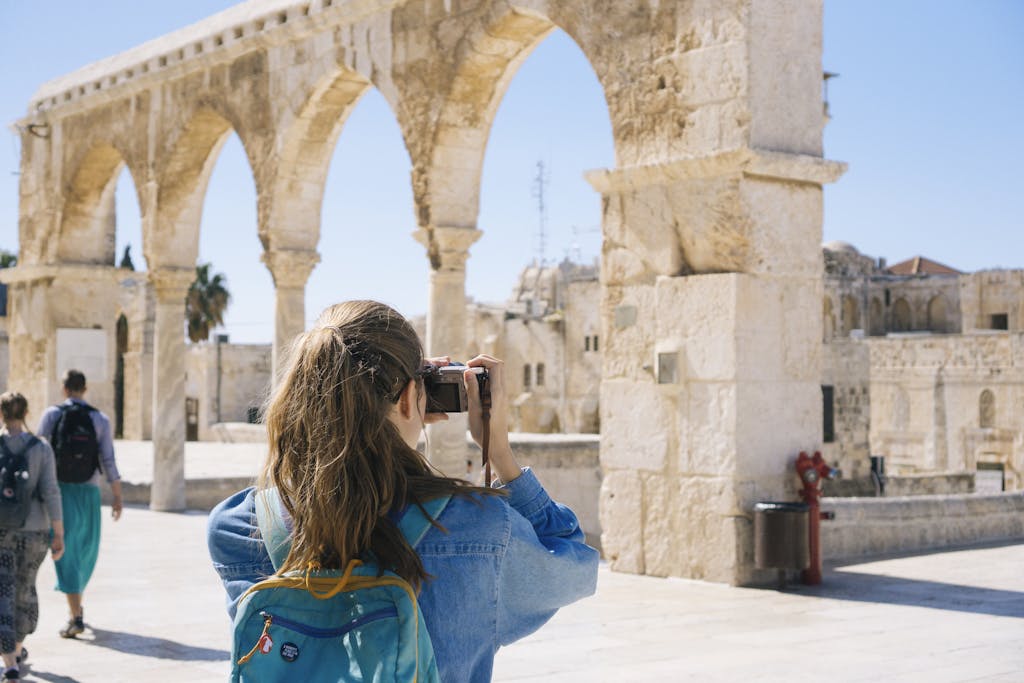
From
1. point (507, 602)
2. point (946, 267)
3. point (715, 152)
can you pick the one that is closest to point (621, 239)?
point (715, 152)

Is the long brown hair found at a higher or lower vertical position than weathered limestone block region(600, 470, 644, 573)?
higher

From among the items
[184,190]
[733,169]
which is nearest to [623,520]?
[733,169]

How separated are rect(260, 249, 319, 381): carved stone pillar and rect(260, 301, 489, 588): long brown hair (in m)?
10.6

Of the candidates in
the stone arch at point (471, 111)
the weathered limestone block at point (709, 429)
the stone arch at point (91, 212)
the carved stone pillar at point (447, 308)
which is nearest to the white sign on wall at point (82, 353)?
the stone arch at point (91, 212)

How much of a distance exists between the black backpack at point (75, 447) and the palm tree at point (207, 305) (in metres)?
36.6

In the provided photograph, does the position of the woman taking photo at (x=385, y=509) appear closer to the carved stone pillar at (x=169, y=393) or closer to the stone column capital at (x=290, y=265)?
the stone column capital at (x=290, y=265)

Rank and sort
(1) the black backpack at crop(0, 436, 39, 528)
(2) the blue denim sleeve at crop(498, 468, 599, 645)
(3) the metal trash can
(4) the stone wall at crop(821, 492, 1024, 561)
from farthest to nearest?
1. (4) the stone wall at crop(821, 492, 1024, 561)
2. (3) the metal trash can
3. (1) the black backpack at crop(0, 436, 39, 528)
4. (2) the blue denim sleeve at crop(498, 468, 599, 645)

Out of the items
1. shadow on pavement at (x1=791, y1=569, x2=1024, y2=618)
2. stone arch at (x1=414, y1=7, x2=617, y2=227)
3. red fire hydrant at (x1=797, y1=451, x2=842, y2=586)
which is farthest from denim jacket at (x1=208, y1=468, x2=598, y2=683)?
stone arch at (x1=414, y1=7, x2=617, y2=227)

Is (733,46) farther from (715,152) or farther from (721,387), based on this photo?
(721,387)

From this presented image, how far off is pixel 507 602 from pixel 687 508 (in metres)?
6.11

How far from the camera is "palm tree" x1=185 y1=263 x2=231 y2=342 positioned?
1668 inches

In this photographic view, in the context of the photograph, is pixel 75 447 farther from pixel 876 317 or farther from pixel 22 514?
pixel 876 317

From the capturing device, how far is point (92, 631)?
21.7 feet

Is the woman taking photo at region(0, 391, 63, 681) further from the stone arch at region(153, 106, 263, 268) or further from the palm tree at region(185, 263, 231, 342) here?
the palm tree at region(185, 263, 231, 342)
